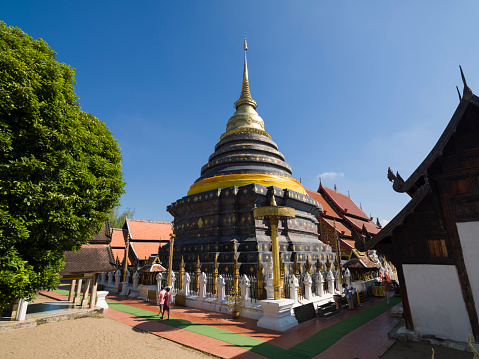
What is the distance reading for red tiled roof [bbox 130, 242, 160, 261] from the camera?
25.0 meters

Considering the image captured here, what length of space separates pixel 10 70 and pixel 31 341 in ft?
25.1

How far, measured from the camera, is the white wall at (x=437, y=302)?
19.8 feet

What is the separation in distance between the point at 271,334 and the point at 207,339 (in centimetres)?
203

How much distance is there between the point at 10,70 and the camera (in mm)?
5445

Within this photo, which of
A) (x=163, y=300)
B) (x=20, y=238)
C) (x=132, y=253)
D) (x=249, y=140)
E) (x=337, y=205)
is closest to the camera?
(x=20, y=238)

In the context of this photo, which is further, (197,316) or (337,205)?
(337,205)

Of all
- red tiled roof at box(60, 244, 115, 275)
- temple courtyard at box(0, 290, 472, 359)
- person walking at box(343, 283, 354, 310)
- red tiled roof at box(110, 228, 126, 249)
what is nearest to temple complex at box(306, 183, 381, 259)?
person walking at box(343, 283, 354, 310)

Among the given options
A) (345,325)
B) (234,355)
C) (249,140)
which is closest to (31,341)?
(234,355)

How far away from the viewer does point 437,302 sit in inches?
249

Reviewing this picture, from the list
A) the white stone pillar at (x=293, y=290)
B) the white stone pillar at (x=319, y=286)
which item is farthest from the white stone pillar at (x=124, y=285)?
the white stone pillar at (x=319, y=286)

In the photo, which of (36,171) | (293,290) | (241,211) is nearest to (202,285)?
(293,290)

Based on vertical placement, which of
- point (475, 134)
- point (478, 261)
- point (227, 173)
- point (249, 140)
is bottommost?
point (478, 261)

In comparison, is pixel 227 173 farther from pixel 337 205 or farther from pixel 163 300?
pixel 337 205

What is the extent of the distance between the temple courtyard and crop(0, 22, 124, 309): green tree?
252 cm
